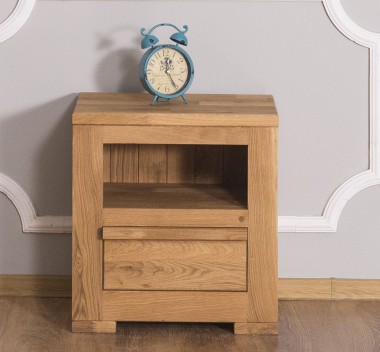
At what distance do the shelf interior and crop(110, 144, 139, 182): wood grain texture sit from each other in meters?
0.03

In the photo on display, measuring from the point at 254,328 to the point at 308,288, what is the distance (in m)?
0.40

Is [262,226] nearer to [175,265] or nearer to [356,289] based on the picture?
[175,265]

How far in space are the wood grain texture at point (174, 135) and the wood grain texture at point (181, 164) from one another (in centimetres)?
35

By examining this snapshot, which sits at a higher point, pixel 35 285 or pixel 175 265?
pixel 175 265

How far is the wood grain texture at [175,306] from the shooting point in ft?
9.50

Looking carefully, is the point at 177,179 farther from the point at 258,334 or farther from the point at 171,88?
the point at 258,334

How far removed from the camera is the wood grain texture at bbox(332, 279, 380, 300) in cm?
324

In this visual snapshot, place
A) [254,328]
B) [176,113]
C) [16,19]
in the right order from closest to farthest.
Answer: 1. [176,113]
2. [254,328]
3. [16,19]

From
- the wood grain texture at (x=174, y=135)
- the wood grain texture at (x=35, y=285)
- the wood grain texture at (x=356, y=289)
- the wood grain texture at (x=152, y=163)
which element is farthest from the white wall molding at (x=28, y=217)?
the wood grain texture at (x=356, y=289)

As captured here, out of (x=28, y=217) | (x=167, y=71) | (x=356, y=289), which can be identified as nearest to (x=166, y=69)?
(x=167, y=71)

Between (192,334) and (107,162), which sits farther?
(107,162)

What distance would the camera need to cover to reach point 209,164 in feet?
10.5

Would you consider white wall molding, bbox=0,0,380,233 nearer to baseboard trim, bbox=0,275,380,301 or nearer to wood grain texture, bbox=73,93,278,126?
baseboard trim, bbox=0,275,380,301

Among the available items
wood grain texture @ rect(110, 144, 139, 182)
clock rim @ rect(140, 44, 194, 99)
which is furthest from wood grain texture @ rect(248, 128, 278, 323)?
wood grain texture @ rect(110, 144, 139, 182)
